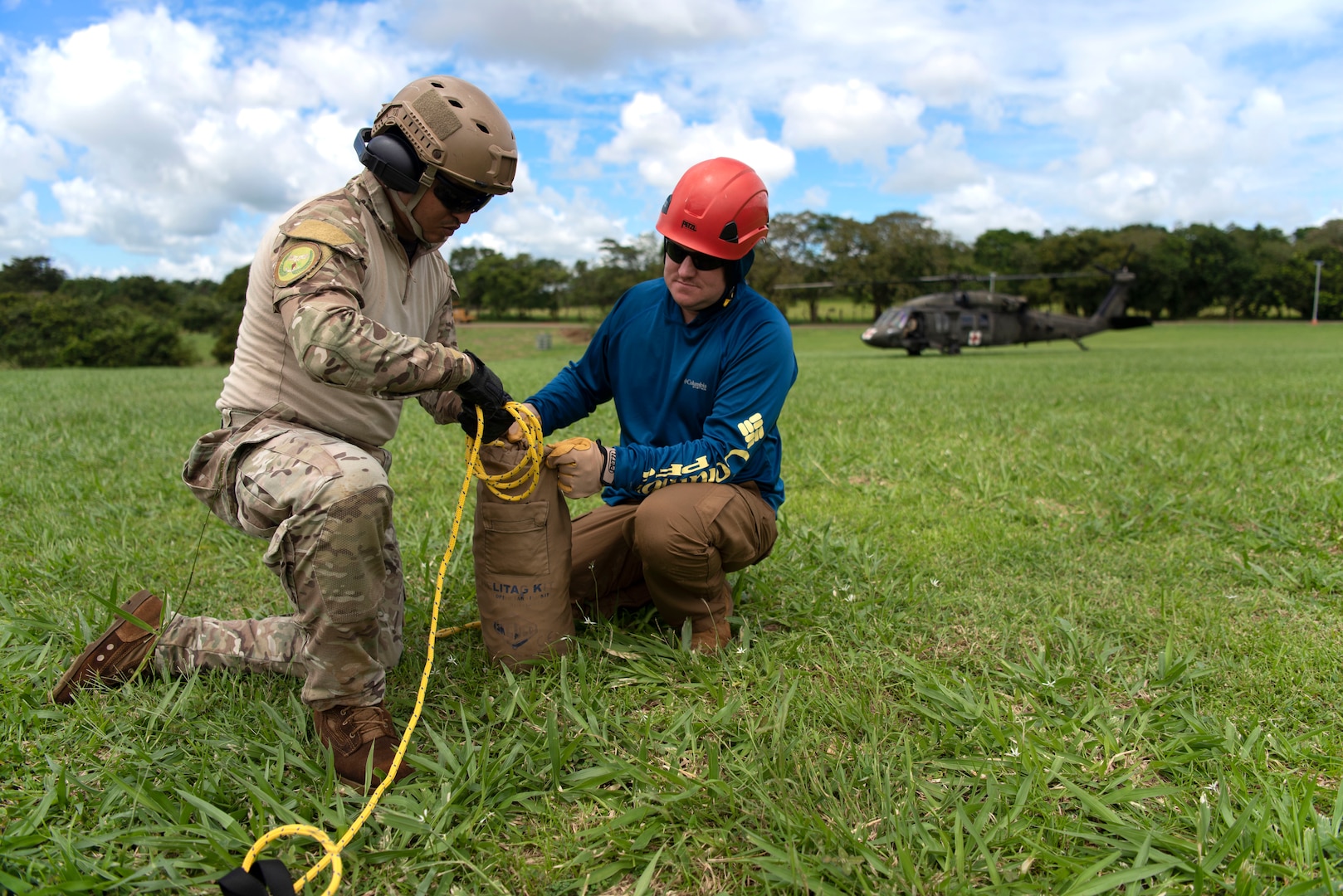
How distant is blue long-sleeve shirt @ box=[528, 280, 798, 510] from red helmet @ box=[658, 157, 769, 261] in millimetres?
283

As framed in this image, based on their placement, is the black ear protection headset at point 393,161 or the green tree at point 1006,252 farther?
the green tree at point 1006,252

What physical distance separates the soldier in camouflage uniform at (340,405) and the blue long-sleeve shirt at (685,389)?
59 centimetres

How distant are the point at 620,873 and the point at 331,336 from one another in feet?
5.18

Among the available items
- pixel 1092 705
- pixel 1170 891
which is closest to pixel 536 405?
pixel 1092 705

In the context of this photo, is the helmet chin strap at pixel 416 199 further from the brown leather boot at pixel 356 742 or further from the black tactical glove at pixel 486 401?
the brown leather boot at pixel 356 742

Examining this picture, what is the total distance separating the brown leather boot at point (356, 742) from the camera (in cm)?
243

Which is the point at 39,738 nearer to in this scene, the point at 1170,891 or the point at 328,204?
the point at 328,204

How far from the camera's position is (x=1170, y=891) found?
1.96m

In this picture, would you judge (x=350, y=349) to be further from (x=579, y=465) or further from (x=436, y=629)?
(x=436, y=629)

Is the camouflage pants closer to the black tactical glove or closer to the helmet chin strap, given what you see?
the black tactical glove

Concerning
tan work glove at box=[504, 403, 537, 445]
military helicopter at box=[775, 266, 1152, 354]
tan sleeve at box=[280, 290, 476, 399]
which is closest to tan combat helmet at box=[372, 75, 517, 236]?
tan sleeve at box=[280, 290, 476, 399]

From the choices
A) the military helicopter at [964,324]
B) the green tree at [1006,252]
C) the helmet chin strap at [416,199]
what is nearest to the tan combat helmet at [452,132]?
the helmet chin strap at [416,199]

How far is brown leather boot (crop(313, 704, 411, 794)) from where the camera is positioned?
2430 millimetres

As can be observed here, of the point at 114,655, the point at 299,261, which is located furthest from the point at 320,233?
the point at 114,655
